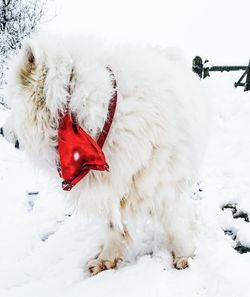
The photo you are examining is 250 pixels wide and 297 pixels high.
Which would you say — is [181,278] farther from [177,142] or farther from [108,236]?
[177,142]

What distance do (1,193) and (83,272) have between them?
2544mm

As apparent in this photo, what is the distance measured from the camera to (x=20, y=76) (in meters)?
2.27

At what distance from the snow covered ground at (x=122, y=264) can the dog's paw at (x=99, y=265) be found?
0.06 m

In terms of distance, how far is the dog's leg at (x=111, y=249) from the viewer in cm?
293

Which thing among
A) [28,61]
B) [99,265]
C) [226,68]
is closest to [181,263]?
[99,265]

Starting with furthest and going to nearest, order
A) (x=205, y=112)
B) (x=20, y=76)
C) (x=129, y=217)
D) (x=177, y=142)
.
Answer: (x=205, y=112)
(x=129, y=217)
(x=177, y=142)
(x=20, y=76)

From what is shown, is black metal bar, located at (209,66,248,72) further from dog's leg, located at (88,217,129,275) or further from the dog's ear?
the dog's ear

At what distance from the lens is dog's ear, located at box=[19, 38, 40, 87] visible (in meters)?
2.16

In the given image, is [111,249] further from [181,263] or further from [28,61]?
[28,61]

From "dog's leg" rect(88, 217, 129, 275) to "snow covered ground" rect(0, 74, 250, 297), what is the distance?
0.34 feet

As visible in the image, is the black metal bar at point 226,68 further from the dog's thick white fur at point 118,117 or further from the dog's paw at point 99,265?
the dog's paw at point 99,265

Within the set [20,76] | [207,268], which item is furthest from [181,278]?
[20,76]

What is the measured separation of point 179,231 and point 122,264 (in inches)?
20.2

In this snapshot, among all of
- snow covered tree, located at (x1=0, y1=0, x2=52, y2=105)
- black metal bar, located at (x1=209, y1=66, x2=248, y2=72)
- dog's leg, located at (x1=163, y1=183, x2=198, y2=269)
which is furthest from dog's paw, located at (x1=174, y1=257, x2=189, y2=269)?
snow covered tree, located at (x1=0, y1=0, x2=52, y2=105)
